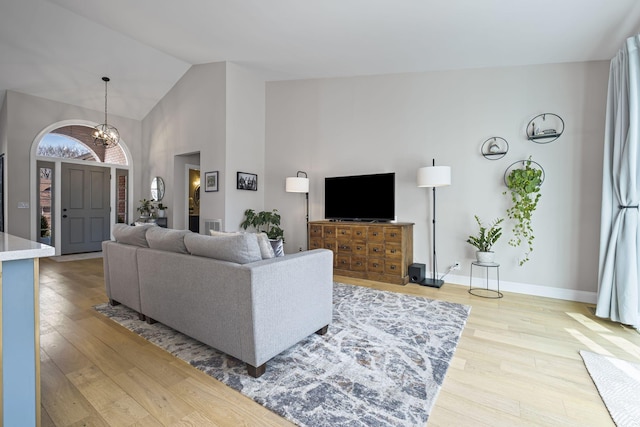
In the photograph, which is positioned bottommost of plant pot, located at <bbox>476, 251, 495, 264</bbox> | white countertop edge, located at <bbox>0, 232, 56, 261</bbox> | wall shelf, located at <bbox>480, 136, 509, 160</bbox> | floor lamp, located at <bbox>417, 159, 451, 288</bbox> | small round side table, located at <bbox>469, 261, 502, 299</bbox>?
small round side table, located at <bbox>469, 261, 502, 299</bbox>

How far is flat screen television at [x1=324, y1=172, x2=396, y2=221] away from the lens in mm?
4363

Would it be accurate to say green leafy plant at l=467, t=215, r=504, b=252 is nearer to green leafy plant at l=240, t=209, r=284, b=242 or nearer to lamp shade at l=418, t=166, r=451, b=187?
lamp shade at l=418, t=166, r=451, b=187

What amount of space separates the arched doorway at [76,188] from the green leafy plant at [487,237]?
7287 mm

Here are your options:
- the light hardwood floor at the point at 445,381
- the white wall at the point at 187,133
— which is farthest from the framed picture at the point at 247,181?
the light hardwood floor at the point at 445,381

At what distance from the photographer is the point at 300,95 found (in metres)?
5.38

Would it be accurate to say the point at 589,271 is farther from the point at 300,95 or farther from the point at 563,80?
the point at 300,95

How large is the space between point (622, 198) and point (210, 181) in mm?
5400

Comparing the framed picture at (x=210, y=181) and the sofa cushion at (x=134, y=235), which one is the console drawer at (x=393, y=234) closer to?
the sofa cushion at (x=134, y=235)

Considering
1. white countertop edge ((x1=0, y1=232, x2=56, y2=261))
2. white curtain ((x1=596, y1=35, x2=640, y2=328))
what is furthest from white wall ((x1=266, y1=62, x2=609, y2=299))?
white countertop edge ((x1=0, y1=232, x2=56, y2=261))

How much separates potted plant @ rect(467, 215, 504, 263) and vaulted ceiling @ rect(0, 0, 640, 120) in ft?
6.75

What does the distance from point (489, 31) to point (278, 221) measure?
4.03 meters

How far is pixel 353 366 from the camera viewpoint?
6.56 ft

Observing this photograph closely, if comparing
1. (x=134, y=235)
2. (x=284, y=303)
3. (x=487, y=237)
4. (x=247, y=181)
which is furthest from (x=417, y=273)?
(x=134, y=235)

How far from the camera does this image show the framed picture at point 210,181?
5203 millimetres
